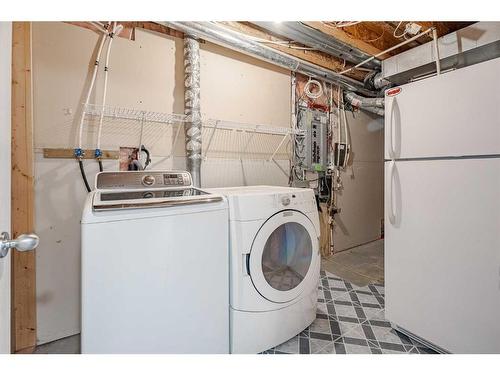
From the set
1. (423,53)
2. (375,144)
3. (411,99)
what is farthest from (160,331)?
(375,144)

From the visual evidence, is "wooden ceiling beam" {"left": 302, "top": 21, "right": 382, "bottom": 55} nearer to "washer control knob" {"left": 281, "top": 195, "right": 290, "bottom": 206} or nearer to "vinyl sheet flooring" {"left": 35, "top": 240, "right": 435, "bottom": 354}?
"washer control knob" {"left": 281, "top": 195, "right": 290, "bottom": 206}

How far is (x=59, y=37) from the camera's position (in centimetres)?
162

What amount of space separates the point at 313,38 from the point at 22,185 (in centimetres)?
264

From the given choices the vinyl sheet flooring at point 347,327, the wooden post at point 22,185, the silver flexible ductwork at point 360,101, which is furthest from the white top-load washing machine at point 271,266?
the silver flexible ductwork at point 360,101

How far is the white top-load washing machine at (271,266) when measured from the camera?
1.37 m

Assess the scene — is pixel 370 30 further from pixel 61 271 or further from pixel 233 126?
pixel 61 271

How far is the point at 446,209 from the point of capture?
1358 millimetres

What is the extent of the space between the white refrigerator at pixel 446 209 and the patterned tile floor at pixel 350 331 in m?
0.12

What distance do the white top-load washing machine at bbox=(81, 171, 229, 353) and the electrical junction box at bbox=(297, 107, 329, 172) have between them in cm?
187

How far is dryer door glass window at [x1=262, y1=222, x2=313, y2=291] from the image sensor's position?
4.88 feet

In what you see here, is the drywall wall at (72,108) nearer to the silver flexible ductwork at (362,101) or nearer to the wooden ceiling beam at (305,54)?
the wooden ceiling beam at (305,54)

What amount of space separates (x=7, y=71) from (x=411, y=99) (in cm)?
199

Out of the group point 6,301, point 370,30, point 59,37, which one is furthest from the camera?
point 370,30

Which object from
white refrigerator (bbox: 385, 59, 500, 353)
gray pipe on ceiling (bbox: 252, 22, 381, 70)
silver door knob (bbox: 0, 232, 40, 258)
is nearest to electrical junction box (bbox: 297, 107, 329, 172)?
gray pipe on ceiling (bbox: 252, 22, 381, 70)
